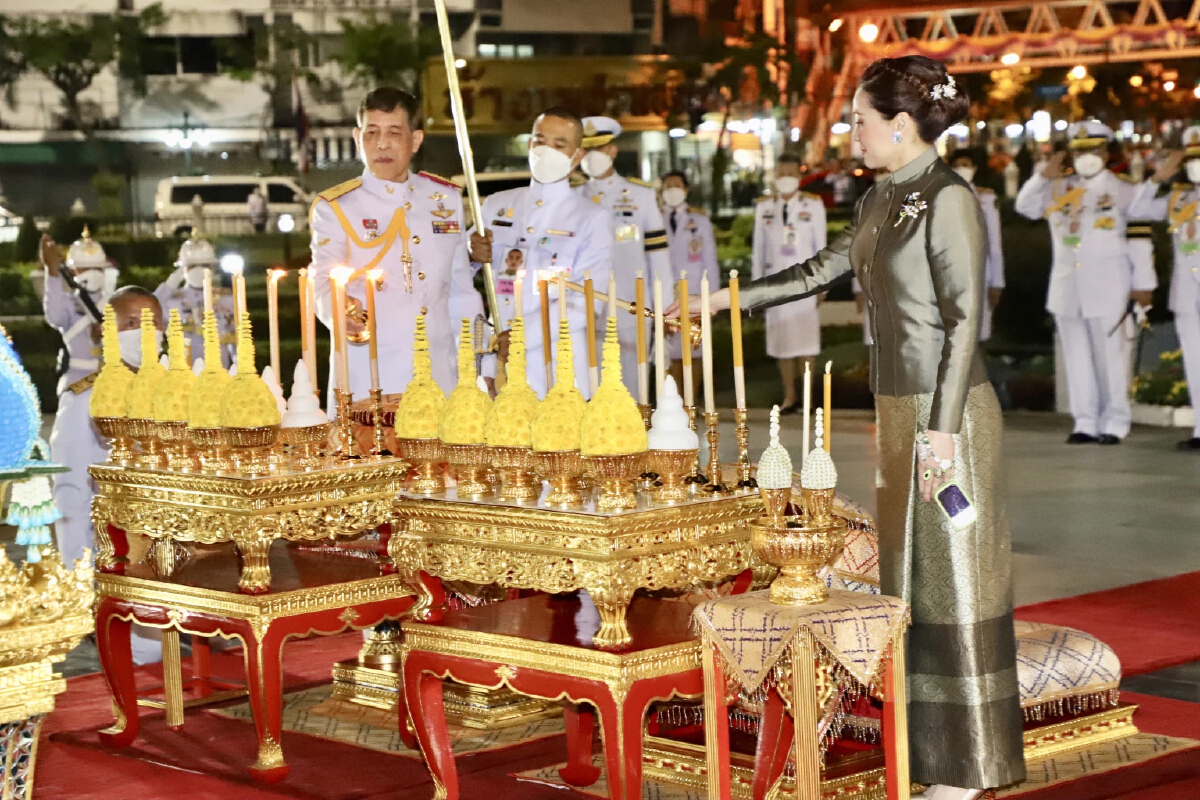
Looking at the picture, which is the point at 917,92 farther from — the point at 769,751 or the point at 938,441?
the point at 769,751

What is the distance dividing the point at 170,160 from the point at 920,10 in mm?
7459

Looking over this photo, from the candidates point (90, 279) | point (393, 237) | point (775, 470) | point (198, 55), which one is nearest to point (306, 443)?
point (393, 237)

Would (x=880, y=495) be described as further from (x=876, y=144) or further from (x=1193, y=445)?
(x=1193, y=445)

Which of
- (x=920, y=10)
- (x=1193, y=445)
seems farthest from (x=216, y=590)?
(x=920, y=10)

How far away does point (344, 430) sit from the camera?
4.57m

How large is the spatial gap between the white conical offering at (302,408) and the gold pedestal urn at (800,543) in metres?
1.53

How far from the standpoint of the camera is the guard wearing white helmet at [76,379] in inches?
235

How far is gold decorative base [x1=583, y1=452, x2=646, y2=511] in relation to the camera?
357 cm

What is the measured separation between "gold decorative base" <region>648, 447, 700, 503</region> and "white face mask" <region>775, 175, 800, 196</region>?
9.38 metres

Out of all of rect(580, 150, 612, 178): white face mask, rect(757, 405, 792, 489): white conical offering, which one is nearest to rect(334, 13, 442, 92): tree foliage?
rect(580, 150, 612, 178): white face mask

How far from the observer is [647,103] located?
14.9 m

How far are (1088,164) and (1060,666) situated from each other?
6.90 metres

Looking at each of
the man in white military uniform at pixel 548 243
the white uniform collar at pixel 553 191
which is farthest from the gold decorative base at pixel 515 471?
the white uniform collar at pixel 553 191

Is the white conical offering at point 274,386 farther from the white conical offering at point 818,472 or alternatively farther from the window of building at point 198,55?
the window of building at point 198,55
